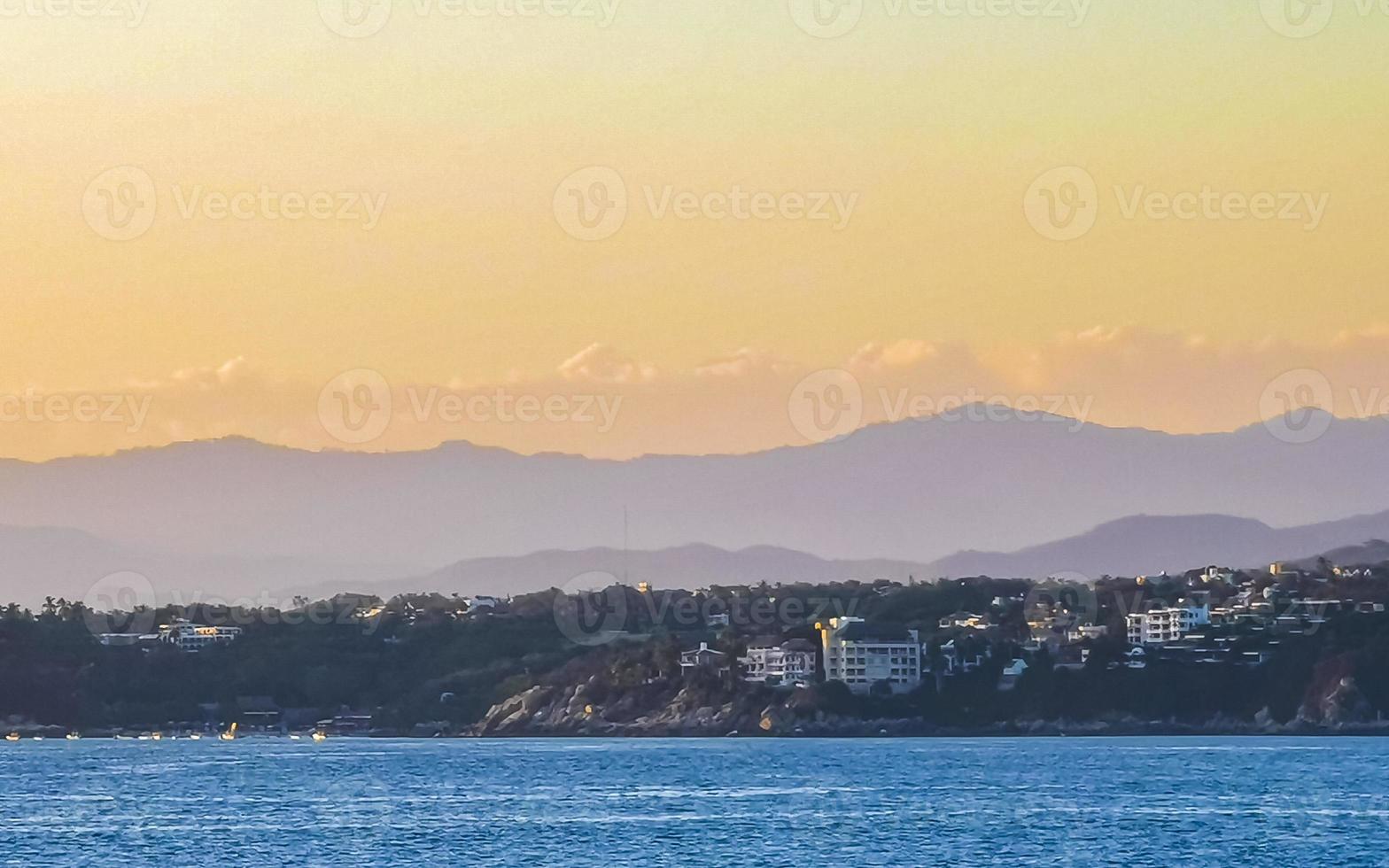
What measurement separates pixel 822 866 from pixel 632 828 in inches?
647

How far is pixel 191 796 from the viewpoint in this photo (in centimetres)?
11506

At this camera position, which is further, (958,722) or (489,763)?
(958,722)

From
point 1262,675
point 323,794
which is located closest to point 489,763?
point 323,794

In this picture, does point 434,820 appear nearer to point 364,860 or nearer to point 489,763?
point 364,860

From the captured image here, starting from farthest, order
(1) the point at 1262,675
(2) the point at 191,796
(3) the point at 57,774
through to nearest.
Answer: (1) the point at 1262,675, (3) the point at 57,774, (2) the point at 191,796

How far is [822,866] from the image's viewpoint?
75.6 meters

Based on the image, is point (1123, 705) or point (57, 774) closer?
point (57, 774)

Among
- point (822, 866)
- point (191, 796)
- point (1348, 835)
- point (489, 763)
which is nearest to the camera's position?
point (822, 866)

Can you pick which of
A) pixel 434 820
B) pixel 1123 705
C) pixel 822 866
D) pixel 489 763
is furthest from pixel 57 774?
pixel 1123 705

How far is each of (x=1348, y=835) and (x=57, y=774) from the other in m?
84.7

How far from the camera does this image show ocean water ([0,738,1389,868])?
80.1 metres

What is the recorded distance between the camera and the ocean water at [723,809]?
8006cm

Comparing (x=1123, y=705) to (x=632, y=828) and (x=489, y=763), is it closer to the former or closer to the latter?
(x=489, y=763)

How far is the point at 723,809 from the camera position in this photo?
10138 centimetres
